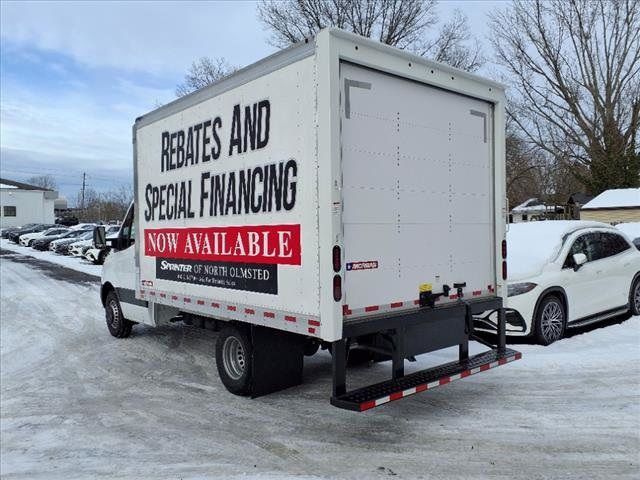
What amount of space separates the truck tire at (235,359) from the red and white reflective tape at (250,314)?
211 millimetres

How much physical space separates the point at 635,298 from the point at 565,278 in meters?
2.47

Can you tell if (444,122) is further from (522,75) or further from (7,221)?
(7,221)

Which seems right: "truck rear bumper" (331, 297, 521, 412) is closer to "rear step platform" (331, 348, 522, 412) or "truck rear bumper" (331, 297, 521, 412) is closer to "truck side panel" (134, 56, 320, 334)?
"rear step platform" (331, 348, 522, 412)

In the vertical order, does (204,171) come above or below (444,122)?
below

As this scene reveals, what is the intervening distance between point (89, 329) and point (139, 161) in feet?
13.2

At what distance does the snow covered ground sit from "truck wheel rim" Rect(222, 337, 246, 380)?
0.90ft

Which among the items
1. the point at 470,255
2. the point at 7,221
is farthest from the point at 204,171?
the point at 7,221

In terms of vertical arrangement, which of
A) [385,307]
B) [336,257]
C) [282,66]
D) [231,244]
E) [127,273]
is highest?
[282,66]

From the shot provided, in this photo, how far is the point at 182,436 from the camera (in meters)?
4.84

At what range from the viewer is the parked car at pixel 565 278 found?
735 centimetres

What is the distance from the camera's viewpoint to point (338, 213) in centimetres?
441

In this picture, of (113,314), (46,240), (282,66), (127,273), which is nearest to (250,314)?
(282,66)

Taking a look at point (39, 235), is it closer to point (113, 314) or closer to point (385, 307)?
point (113, 314)

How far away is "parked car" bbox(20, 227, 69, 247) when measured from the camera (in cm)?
3737
